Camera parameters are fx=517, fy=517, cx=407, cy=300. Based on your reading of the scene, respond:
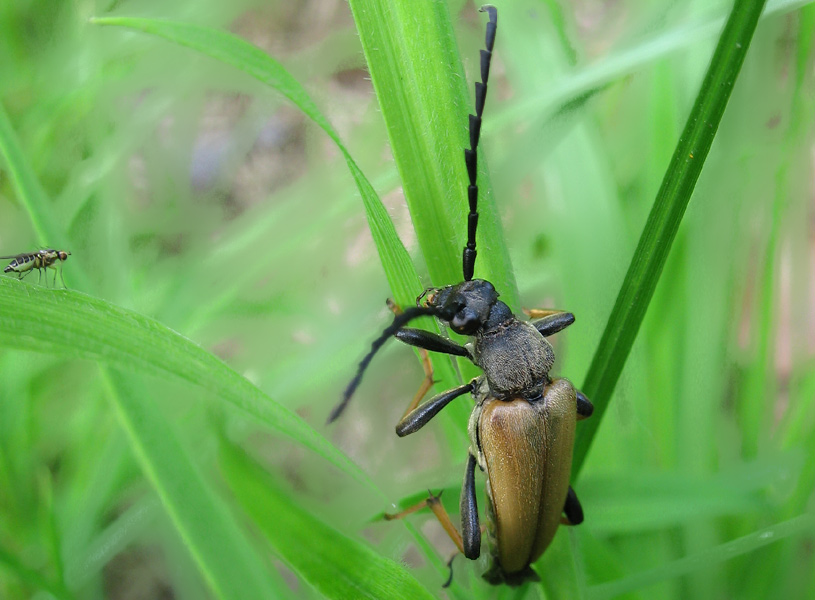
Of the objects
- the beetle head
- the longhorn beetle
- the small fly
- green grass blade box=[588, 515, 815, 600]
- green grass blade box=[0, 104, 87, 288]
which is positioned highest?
green grass blade box=[0, 104, 87, 288]

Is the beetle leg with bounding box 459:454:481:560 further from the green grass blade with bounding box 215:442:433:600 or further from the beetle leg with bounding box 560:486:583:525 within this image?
the green grass blade with bounding box 215:442:433:600

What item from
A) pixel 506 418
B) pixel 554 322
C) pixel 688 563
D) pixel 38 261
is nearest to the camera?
pixel 38 261

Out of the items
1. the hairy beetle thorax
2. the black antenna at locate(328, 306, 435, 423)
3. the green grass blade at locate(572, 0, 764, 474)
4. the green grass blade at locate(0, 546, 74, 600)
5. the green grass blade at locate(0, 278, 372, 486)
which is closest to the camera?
the green grass blade at locate(0, 278, 372, 486)

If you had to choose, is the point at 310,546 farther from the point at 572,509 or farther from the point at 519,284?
the point at 519,284

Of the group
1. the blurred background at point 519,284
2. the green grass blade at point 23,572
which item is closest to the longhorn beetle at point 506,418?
the blurred background at point 519,284

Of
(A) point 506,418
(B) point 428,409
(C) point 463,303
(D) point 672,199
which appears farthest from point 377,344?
(D) point 672,199

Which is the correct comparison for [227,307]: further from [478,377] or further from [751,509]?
[751,509]

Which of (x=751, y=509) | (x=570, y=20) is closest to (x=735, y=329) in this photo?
(x=751, y=509)

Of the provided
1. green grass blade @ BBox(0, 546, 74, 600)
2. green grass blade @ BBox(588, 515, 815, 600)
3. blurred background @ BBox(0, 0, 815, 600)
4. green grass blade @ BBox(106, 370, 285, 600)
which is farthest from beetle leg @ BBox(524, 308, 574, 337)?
green grass blade @ BBox(0, 546, 74, 600)
